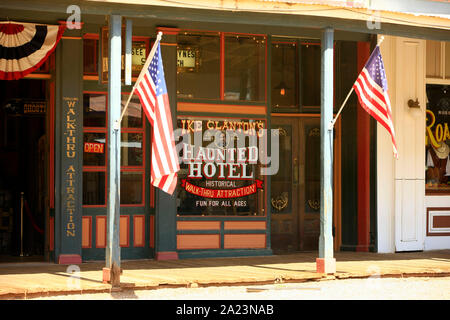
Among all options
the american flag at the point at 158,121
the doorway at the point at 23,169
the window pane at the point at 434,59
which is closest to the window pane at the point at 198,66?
the doorway at the point at 23,169

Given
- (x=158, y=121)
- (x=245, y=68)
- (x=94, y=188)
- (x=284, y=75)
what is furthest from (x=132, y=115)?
(x=284, y=75)

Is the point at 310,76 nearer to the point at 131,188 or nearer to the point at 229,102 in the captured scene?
the point at 229,102

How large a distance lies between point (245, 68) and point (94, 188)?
3.48 metres

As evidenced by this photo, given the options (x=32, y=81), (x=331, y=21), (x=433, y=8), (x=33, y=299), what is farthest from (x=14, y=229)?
(x=433, y=8)

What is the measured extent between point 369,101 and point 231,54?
3.34 metres

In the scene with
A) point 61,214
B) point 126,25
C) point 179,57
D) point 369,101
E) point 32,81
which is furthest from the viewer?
point 32,81

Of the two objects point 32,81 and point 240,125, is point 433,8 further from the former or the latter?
point 32,81

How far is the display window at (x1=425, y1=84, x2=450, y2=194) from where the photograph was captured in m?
14.7

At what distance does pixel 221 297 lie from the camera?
9.36 meters

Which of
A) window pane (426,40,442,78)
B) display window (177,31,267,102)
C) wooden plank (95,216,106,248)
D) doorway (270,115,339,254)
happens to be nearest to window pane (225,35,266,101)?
display window (177,31,267,102)

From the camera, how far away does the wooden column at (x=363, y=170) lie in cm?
1416

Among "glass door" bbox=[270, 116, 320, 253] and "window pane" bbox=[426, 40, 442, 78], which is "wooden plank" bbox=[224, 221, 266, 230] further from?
"window pane" bbox=[426, 40, 442, 78]

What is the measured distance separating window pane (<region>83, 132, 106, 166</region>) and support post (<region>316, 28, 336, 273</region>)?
376 cm
